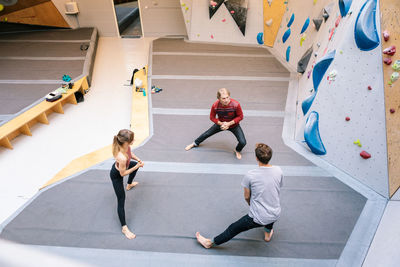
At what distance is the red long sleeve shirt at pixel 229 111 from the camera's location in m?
3.16

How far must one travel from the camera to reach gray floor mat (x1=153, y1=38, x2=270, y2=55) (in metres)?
7.00

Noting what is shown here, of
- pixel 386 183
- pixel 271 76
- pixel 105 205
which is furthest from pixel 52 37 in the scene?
pixel 386 183

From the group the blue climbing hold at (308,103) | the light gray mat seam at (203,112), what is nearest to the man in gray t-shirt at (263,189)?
the blue climbing hold at (308,103)

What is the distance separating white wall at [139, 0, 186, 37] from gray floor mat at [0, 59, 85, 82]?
11.3 feet

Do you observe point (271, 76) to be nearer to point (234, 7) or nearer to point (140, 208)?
point (234, 7)

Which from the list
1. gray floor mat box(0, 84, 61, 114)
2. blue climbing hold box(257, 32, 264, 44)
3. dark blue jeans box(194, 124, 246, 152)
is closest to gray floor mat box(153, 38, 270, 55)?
blue climbing hold box(257, 32, 264, 44)

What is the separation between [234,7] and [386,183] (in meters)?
5.91

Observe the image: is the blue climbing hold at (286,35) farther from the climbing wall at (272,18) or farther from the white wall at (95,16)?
the white wall at (95,16)

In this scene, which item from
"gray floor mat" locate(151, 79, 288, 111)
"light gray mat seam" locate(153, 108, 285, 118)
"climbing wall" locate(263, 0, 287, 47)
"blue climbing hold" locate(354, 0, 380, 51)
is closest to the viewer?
"blue climbing hold" locate(354, 0, 380, 51)

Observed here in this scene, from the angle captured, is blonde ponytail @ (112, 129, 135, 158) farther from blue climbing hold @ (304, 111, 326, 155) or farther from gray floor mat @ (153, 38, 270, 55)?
gray floor mat @ (153, 38, 270, 55)

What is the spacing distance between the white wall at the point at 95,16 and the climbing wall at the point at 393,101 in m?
8.20

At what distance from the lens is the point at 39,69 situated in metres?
5.90

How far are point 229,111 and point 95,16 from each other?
25.3ft

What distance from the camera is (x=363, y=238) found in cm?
248
